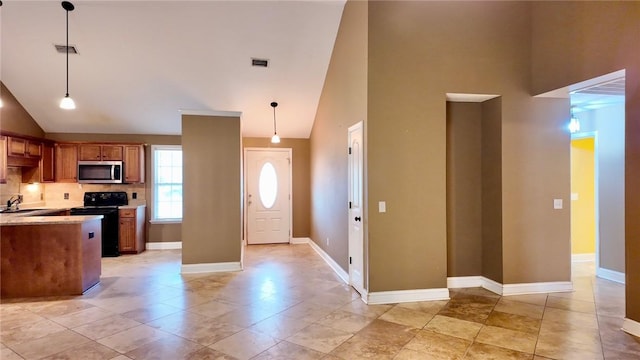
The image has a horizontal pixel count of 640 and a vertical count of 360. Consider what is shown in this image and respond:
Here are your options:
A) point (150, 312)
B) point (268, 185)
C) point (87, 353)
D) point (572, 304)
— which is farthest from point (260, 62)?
point (572, 304)

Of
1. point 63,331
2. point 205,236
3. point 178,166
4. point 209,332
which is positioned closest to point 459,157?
point 209,332

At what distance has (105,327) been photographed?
10.9 ft

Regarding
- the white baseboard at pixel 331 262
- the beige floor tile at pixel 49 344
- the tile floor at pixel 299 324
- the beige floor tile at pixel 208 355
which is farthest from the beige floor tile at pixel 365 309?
the beige floor tile at pixel 49 344

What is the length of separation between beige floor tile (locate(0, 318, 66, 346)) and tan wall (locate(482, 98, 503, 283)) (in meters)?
4.78

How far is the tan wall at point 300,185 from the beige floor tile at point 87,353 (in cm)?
500

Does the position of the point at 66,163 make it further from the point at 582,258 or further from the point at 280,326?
the point at 582,258

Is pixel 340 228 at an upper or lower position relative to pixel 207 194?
lower

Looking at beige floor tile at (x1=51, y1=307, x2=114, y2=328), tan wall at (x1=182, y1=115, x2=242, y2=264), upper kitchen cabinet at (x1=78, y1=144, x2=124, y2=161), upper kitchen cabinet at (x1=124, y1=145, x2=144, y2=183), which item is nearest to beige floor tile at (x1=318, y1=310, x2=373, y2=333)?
beige floor tile at (x1=51, y1=307, x2=114, y2=328)

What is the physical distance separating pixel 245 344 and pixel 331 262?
2.78 meters

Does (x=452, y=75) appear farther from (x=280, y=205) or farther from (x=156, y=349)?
(x=280, y=205)

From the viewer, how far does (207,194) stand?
5.38 meters

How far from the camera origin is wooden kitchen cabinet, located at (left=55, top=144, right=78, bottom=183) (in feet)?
21.7

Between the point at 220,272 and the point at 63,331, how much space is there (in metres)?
2.26

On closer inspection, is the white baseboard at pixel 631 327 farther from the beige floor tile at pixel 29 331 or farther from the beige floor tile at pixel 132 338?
the beige floor tile at pixel 29 331
